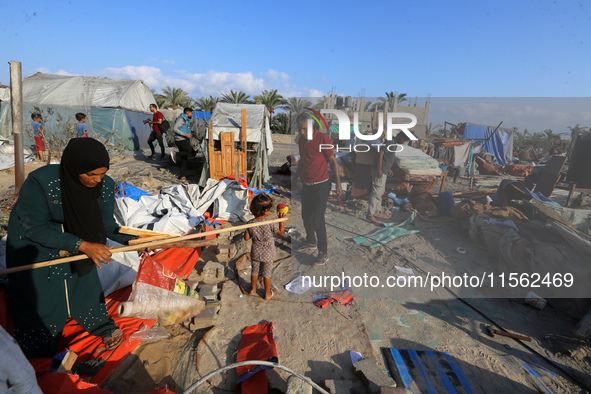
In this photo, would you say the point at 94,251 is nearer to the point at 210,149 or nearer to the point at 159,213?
the point at 159,213

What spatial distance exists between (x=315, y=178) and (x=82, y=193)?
2388 millimetres

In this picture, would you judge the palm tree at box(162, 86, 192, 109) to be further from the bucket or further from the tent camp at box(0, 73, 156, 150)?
the bucket

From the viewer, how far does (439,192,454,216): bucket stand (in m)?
4.23

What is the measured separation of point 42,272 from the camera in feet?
7.13

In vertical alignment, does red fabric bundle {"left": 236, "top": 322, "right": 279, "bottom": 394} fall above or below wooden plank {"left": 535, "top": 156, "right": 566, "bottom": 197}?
below

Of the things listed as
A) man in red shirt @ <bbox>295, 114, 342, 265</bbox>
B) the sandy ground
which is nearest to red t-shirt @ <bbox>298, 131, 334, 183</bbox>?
man in red shirt @ <bbox>295, 114, 342, 265</bbox>

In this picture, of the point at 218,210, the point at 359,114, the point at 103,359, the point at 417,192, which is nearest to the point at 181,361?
the point at 103,359

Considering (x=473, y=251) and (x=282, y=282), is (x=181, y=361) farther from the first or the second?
(x=473, y=251)

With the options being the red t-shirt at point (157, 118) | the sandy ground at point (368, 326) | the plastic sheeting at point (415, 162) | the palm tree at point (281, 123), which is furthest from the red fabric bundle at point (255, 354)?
the palm tree at point (281, 123)

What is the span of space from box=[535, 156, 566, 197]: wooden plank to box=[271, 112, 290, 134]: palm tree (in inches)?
828

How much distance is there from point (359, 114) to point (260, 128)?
4.50 metres

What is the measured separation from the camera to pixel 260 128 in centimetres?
763

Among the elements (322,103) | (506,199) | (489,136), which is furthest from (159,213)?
(506,199)

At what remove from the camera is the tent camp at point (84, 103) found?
13.0m
